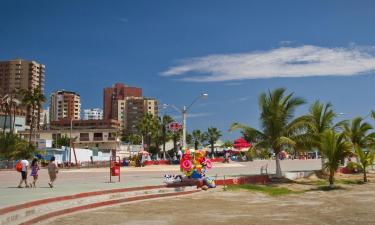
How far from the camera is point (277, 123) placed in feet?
90.8

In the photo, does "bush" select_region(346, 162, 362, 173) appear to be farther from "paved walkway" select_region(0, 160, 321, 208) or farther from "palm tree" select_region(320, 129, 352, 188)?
"paved walkway" select_region(0, 160, 321, 208)

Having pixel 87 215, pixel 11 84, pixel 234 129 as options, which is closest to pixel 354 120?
pixel 234 129

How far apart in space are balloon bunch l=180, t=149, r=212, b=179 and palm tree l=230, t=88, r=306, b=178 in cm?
612

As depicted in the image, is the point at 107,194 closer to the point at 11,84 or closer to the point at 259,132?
the point at 259,132

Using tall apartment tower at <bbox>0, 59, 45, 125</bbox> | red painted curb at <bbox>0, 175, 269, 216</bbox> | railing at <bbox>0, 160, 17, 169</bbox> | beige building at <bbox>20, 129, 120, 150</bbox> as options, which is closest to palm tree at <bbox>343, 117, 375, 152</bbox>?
red painted curb at <bbox>0, 175, 269, 216</bbox>

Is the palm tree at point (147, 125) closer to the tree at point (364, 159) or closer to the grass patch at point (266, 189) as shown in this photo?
the tree at point (364, 159)

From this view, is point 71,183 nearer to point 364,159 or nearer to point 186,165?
point 186,165

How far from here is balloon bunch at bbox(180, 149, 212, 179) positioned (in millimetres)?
21781

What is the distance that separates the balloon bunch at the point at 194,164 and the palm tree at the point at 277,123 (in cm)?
612

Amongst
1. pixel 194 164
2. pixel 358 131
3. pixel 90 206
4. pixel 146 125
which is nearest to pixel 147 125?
pixel 146 125

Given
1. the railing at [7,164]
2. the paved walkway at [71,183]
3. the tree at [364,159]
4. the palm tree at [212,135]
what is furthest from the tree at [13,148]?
the palm tree at [212,135]

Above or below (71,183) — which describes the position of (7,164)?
above

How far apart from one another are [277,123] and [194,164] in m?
8.07

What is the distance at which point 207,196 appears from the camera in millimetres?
19531
